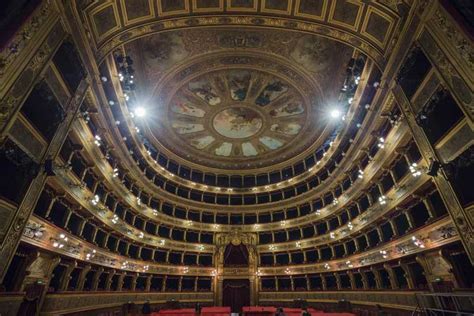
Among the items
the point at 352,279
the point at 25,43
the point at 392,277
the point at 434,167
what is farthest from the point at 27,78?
the point at 352,279

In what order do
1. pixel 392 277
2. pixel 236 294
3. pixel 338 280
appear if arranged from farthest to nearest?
pixel 236 294 < pixel 338 280 < pixel 392 277

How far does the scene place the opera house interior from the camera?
28.1ft

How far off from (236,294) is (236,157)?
1665cm

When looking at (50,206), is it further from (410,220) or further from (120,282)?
(410,220)

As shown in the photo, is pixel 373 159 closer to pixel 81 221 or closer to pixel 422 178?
pixel 422 178

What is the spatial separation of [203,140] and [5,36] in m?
23.2

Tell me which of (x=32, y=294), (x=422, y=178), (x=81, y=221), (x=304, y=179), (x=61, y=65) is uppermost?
(x=304, y=179)

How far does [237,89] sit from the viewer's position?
77.1 feet

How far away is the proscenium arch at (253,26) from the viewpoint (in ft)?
41.4

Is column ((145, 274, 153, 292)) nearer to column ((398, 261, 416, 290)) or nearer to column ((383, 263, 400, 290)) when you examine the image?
column ((383, 263, 400, 290))

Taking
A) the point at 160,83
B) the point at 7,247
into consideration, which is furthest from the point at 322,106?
the point at 7,247

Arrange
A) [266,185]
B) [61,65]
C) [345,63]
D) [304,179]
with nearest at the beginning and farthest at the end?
[61,65]
[345,63]
[304,179]
[266,185]

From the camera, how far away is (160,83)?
854 inches

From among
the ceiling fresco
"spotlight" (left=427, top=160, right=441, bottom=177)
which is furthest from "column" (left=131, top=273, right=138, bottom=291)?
"spotlight" (left=427, top=160, right=441, bottom=177)
